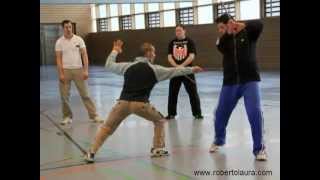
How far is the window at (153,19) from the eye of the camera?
109 feet

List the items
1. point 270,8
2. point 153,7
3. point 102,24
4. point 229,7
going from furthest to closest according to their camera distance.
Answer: point 102,24
point 153,7
point 229,7
point 270,8

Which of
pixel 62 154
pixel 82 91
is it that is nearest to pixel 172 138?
pixel 62 154

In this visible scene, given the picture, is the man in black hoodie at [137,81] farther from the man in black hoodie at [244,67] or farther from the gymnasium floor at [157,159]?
the gymnasium floor at [157,159]

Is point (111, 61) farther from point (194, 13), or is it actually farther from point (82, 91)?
point (194, 13)

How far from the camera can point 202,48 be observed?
2827cm

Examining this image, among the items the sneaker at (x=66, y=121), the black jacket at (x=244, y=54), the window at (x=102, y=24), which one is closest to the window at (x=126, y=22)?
the window at (x=102, y=24)

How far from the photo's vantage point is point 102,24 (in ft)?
134

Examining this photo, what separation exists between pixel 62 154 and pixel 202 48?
21.6 meters

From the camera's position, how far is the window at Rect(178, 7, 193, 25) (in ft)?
98.1

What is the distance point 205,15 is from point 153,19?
6092 millimetres

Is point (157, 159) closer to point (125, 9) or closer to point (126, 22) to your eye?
point (125, 9)

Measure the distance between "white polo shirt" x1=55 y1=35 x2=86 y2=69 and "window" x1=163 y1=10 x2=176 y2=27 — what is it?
71.5ft

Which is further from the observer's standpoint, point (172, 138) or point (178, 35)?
point (178, 35)

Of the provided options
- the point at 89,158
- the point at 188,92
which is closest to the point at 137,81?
the point at 89,158
